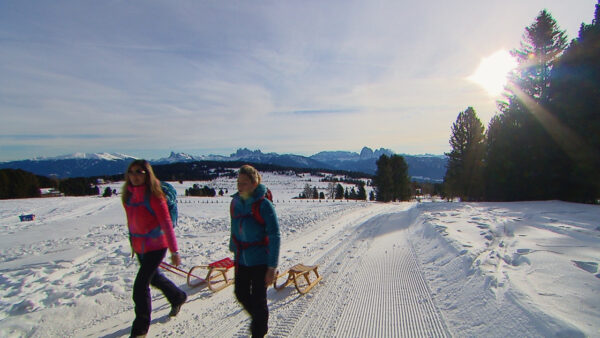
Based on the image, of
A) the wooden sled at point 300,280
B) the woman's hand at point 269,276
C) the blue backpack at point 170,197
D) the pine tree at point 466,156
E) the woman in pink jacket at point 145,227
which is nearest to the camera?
the woman's hand at point 269,276

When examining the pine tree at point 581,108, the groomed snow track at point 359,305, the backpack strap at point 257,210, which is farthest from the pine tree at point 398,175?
the backpack strap at point 257,210

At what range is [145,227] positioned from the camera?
11.4ft

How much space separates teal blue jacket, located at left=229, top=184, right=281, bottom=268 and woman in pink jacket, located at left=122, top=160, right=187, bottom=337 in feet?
3.12

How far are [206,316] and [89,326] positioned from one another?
1636 millimetres

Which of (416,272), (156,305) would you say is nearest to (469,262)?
(416,272)

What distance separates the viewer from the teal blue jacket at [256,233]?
9.96 ft

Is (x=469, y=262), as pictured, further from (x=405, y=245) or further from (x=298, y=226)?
(x=298, y=226)

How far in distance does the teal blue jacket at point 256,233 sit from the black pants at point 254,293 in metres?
0.10

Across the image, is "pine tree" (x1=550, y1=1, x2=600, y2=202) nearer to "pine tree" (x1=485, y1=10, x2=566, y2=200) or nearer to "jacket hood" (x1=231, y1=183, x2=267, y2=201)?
"pine tree" (x1=485, y1=10, x2=566, y2=200)

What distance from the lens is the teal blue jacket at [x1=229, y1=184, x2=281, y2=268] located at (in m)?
3.04

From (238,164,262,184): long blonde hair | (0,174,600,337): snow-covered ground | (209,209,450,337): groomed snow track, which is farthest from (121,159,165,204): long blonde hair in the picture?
(209,209,450,337): groomed snow track

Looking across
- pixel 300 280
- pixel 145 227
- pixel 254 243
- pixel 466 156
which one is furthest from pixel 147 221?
pixel 466 156

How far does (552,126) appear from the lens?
658 inches

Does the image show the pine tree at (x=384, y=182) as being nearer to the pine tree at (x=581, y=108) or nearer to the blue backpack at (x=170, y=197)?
the pine tree at (x=581, y=108)
